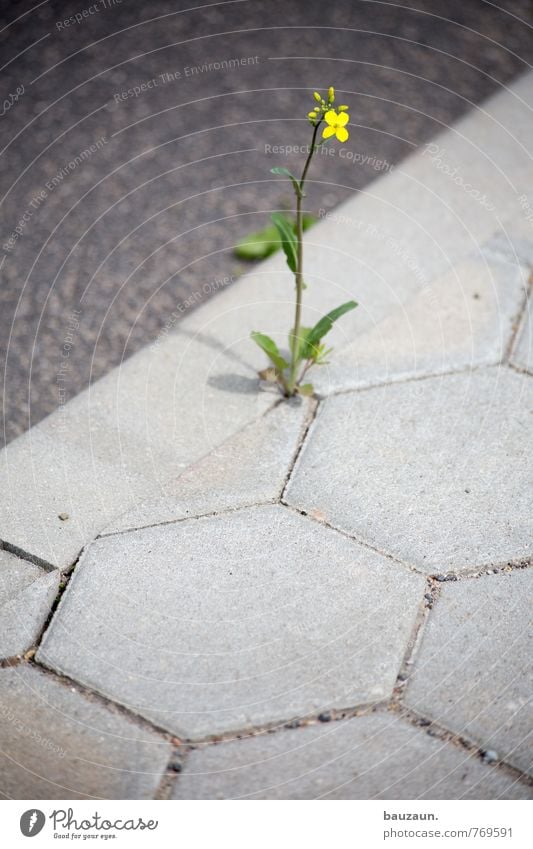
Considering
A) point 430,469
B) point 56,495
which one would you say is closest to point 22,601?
point 56,495

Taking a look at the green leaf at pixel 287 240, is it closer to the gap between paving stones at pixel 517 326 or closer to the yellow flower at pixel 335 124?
the yellow flower at pixel 335 124

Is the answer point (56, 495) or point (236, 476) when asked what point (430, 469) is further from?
point (56, 495)

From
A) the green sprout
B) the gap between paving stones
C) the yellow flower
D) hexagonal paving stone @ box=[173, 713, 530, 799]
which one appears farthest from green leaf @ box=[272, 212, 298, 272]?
hexagonal paving stone @ box=[173, 713, 530, 799]

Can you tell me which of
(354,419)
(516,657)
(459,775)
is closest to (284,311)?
(354,419)

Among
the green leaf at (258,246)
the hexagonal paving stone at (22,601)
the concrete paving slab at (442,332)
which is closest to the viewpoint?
Result: the hexagonal paving stone at (22,601)

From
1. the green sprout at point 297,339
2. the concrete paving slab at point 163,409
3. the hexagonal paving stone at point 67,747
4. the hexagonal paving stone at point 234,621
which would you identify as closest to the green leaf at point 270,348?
the green sprout at point 297,339

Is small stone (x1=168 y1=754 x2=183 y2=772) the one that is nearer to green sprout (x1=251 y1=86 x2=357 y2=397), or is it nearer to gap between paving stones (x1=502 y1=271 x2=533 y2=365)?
green sprout (x1=251 y1=86 x2=357 y2=397)
